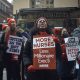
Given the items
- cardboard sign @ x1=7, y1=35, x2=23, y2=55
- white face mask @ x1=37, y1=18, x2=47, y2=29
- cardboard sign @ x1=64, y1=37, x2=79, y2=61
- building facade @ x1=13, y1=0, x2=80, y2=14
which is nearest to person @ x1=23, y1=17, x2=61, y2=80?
white face mask @ x1=37, y1=18, x2=47, y2=29

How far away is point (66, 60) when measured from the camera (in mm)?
12102

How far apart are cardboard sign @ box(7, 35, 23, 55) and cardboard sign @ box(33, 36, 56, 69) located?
2.47 meters

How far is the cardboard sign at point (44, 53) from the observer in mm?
8430

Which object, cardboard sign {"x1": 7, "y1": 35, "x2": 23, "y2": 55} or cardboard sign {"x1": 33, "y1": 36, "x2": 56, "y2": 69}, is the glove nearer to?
cardboard sign {"x1": 33, "y1": 36, "x2": 56, "y2": 69}

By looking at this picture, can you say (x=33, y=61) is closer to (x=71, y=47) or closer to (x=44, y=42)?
(x=44, y=42)

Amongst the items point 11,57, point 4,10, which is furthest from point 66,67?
point 4,10

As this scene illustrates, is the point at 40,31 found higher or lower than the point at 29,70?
higher

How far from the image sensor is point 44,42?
8680 mm

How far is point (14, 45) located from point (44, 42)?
9.01 ft

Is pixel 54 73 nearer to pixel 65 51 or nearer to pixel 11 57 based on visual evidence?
pixel 11 57

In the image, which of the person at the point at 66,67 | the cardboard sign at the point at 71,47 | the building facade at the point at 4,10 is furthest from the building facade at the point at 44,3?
the building facade at the point at 4,10

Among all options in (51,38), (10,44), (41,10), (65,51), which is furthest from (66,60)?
(41,10)

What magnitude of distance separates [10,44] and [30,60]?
9.66 feet

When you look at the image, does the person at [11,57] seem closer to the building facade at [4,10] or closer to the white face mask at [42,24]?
the white face mask at [42,24]
